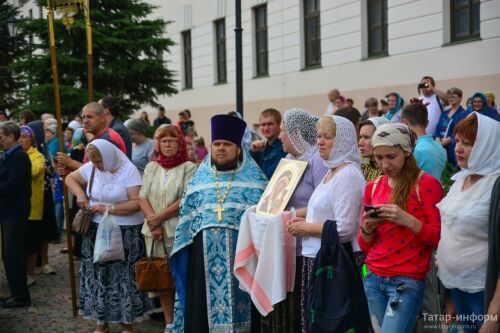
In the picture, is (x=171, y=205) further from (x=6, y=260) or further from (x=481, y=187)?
(x=481, y=187)

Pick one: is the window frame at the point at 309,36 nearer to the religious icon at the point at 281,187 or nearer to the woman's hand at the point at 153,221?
the woman's hand at the point at 153,221

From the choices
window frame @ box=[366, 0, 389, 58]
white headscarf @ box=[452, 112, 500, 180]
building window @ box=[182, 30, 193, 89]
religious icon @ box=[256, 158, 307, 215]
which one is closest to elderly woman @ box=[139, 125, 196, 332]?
religious icon @ box=[256, 158, 307, 215]

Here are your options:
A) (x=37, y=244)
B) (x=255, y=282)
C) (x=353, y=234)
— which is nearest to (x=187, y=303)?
(x=255, y=282)

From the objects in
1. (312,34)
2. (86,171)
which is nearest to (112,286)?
(86,171)

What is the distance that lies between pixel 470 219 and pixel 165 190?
138 inches

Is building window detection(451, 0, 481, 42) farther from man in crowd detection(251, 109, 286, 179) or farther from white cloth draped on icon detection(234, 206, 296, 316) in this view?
white cloth draped on icon detection(234, 206, 296, 316)

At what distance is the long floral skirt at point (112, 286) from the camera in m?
7.60

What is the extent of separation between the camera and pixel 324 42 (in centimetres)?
2211

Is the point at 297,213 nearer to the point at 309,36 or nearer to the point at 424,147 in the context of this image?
the point at 424,147

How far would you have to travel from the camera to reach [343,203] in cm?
526

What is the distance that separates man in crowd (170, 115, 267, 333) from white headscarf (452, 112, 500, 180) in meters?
2.33

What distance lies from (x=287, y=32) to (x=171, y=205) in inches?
693

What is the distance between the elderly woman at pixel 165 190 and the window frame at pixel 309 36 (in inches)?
614

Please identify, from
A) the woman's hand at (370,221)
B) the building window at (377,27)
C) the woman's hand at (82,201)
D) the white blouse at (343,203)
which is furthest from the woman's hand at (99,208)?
the building window at (377,27)
